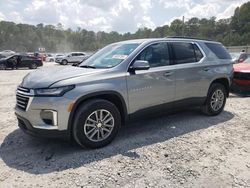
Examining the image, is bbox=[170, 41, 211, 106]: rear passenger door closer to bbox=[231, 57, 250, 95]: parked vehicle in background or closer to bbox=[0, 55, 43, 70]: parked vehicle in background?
bbox=[231, 57, 250, 95]: parked vehicle in background

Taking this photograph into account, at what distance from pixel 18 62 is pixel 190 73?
21.6 m

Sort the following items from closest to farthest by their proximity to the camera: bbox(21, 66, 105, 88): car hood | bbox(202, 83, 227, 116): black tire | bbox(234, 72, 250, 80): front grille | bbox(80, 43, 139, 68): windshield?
1. bbox(21, 66, 105, 88): car hood
2. bbox(80, 43, 139, 68): windshield
3. bbox(202, 83, 227, 116): black tire
4. bbox(234, 72, 250, 80): front grille

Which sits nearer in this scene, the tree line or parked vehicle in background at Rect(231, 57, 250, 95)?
parked vehicle in background at Rect(231, 57, 250, 95)

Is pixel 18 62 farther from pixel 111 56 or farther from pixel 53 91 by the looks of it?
pixel 53 91

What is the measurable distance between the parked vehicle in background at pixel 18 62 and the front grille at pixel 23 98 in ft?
67.5

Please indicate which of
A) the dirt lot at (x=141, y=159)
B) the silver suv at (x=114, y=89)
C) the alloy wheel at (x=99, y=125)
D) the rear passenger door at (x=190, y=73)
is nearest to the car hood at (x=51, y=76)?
the silver suv at (x=114, y=89)

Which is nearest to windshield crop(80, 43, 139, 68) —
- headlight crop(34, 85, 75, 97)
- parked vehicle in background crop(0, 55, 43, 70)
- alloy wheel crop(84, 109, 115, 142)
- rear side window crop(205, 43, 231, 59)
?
alloy wheel crop(84, 109, 115, 142)

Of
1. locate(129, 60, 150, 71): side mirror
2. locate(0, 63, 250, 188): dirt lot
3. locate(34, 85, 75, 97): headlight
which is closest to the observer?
locate(0, 63, 250, 188): dirt lot

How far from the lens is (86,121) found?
4.16m

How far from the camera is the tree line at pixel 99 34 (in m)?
70.7

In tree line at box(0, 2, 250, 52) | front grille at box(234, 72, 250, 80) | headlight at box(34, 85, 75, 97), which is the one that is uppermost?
tree line at box(0, 2, 250, 52)

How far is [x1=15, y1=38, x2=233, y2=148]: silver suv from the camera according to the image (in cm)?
395

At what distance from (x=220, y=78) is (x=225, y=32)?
244ft

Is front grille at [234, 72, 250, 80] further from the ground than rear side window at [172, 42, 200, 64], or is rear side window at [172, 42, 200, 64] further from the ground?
rear side window at [172, 42, 200, 64]
